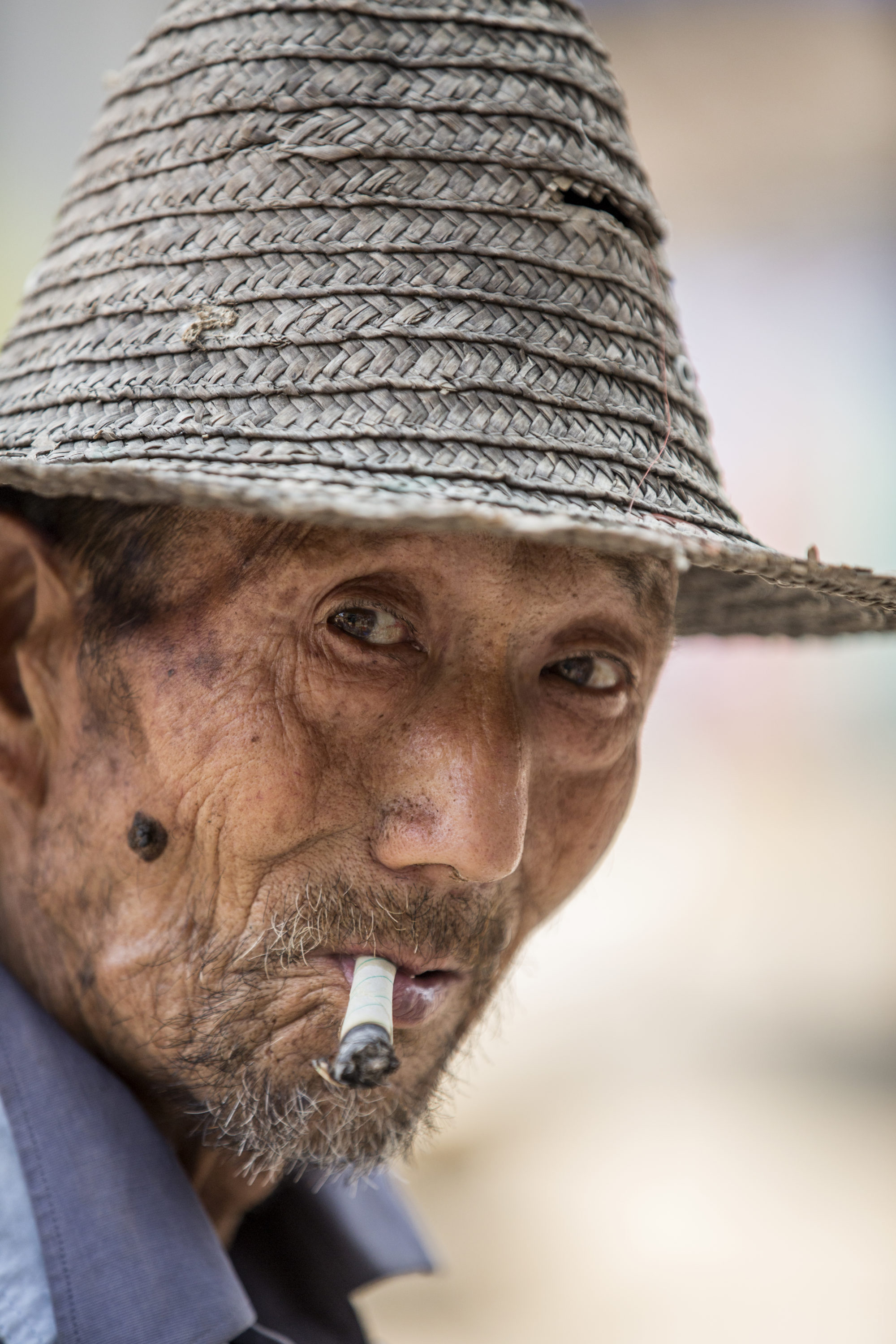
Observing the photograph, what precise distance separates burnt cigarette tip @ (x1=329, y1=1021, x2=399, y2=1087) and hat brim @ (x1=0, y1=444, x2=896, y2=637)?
0.48m

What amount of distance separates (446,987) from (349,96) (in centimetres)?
98

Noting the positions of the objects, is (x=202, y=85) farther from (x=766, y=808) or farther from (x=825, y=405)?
(x=766, y=808)

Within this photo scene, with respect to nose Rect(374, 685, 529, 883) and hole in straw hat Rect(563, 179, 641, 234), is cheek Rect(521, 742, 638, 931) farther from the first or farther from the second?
hole in straw hat Rect(563, 179, 641, 234)

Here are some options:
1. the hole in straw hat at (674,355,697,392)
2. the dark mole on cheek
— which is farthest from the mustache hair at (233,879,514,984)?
the hole in straw hat at (674,355,697,392)

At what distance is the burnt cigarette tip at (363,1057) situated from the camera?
1069mm

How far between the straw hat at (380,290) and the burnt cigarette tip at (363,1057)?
0.51 metres

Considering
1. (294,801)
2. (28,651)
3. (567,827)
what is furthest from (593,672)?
(28,651)

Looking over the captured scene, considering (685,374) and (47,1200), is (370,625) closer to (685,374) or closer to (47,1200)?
(685,374)

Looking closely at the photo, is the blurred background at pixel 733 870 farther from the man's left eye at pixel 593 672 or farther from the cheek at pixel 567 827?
the man's left eye at pixel 593 672

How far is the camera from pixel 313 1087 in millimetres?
1301

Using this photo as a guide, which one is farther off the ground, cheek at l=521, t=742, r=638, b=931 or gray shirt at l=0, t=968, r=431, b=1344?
cheek at l=521, t=742, r=638, b=931

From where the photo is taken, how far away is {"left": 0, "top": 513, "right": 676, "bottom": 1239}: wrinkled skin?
3.99 feet

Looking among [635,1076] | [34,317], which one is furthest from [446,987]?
[635,1076]

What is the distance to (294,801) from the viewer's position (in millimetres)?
1221
